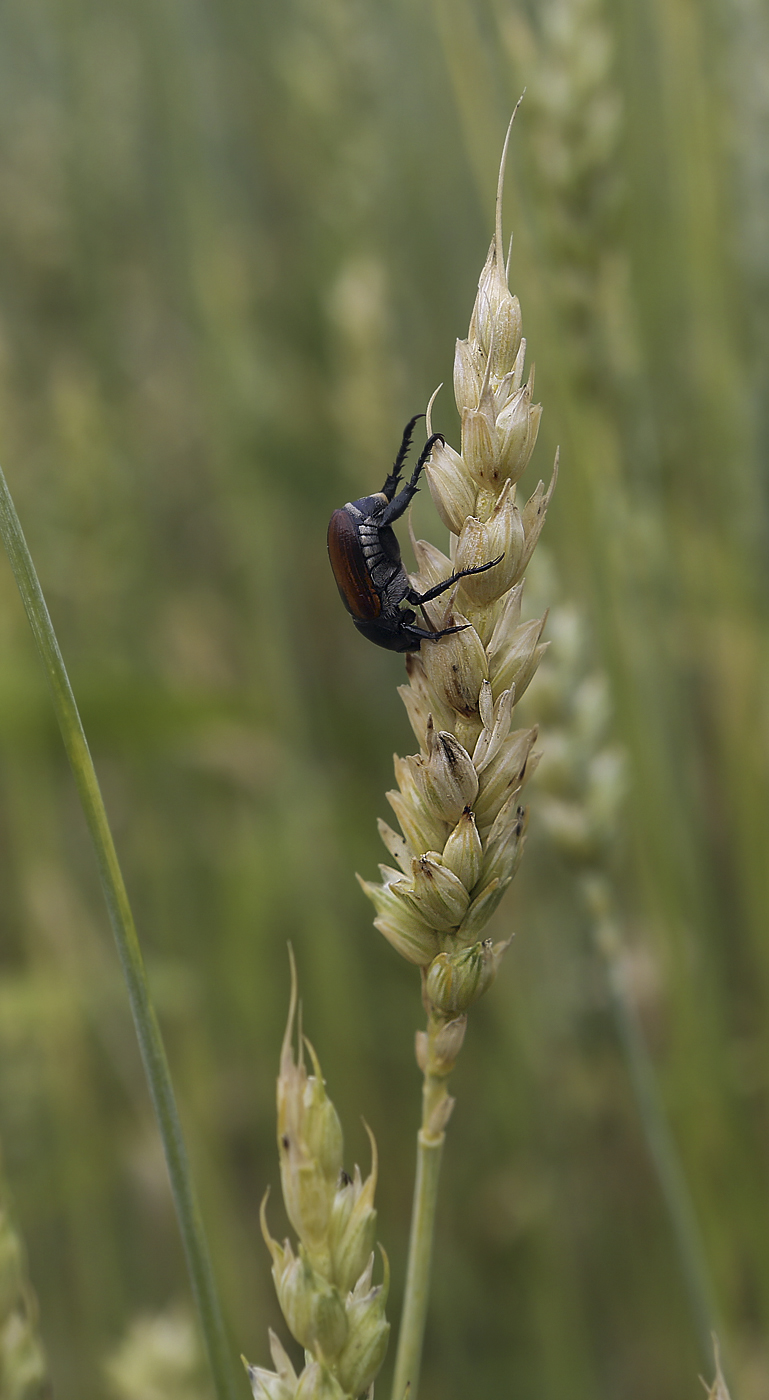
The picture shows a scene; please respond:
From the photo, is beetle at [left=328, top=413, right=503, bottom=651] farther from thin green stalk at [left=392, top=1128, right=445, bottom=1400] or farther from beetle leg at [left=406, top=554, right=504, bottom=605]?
thin green stalk at [left=392, top=1128, right=445, bottom=1400]

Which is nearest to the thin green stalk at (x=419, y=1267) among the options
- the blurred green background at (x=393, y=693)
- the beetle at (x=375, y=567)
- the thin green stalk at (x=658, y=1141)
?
the thin green stalk at (x=658, y=1141)

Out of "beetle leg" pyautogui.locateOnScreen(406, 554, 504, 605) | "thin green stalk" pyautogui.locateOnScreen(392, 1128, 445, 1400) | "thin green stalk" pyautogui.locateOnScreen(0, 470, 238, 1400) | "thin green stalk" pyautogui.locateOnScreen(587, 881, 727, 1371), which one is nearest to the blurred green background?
"thin green stalk" pyautogui.locateOnScreen(587, 881, 727, 1371)

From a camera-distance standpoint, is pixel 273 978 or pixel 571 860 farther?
pixel 273 978

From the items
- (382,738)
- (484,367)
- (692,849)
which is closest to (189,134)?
(382,738)

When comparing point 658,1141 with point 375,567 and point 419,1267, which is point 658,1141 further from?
point 375,567

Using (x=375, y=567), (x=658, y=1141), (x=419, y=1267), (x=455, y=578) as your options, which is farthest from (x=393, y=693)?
(x=419, y=1267)

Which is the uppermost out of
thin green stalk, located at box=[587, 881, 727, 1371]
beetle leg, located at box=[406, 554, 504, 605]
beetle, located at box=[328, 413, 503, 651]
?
beetle, located at box=[328, 413, 503, 651]

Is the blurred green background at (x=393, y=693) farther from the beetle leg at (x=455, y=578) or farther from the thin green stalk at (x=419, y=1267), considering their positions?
the thin green stalk at (x=419, y=1267)

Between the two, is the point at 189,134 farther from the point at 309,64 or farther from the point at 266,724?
the point at 266,724
